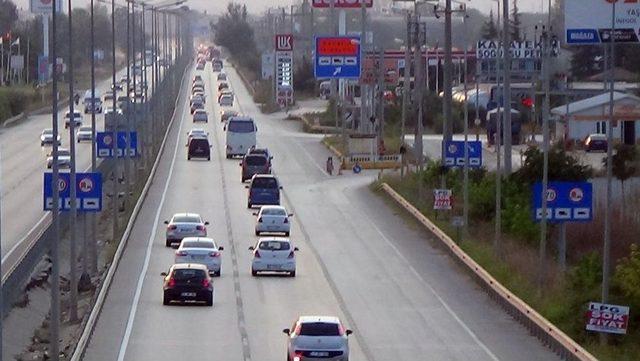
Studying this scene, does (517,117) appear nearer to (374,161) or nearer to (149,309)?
(374,161)

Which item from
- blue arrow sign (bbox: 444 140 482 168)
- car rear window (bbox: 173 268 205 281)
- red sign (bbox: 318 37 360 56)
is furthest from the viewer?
red sign (bbox: 318 37 360 56)

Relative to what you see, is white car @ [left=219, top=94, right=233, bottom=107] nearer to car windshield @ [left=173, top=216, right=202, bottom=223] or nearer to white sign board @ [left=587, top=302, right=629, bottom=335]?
car windshield @ [left=173, top=216, right=202, bottom=223]

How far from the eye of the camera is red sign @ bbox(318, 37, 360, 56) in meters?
74.9

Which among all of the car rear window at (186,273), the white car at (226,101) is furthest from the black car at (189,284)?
the white car at (226,101)

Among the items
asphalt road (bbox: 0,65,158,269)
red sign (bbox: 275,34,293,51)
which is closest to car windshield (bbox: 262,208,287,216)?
asphalt road (bbox: 0,65,158,269)

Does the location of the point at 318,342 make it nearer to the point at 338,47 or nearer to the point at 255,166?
the point at 338,47

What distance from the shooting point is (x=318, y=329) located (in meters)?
31.0

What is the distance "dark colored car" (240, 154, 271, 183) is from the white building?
16495mm

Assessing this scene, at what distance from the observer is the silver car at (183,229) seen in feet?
181

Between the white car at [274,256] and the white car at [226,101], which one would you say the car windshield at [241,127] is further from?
the white car at [226,101]

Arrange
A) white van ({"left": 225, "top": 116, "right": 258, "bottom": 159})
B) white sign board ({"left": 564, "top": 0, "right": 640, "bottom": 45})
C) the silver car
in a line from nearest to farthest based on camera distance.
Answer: the silver car, white sign board ({"left": 564, "top": 0, "right": 640, "bottom": 45}), white van ({"left": 225, "top": 116, "right": 258, "bottom": 159})

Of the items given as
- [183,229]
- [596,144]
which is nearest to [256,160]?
[596,144]

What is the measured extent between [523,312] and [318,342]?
9.63 meters

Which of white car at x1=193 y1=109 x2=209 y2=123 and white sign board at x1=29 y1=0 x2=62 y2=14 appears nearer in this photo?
white car at x1=193 y1=109 x2=209 y2=123
